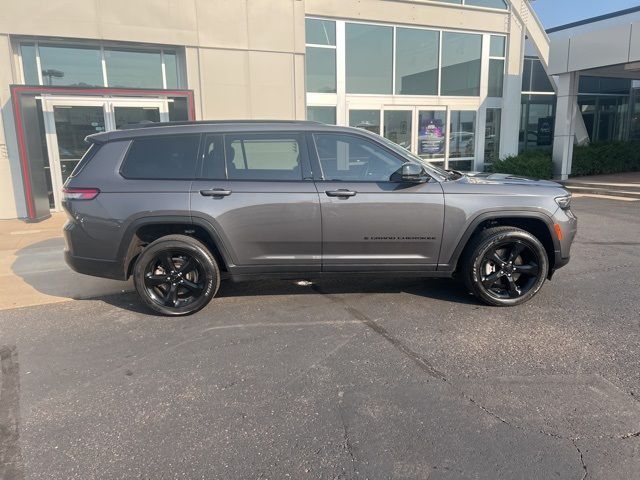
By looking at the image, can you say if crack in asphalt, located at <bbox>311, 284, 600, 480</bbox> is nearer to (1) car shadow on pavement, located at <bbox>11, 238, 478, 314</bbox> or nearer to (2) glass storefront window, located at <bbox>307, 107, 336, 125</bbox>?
(1) car shadow on pavement, located at <bbox>11, 238, 478, 314</bbox>

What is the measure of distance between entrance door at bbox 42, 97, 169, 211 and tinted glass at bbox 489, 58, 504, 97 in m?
10.4

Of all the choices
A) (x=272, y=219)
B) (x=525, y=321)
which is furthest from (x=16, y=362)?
(x=525, y=321)

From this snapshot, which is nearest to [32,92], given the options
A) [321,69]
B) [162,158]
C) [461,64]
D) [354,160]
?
[162,158]

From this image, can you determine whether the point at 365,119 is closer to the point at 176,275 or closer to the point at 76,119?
the point at 76,119

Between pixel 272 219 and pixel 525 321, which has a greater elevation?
pixel 272 219

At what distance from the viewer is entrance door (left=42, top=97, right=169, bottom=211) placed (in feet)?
33.3

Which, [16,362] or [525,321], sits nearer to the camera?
[16,362]

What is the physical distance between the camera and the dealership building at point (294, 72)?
9.88 m

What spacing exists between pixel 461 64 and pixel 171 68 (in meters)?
8.93

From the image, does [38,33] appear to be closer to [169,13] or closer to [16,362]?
[169,13]

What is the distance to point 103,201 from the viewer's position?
14.7ft

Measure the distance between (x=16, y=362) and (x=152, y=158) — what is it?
2.13 meters

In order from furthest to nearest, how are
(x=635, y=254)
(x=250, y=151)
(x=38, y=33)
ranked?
(x=38, y=33) < (x=635, y=254) < (x=250, y=151)

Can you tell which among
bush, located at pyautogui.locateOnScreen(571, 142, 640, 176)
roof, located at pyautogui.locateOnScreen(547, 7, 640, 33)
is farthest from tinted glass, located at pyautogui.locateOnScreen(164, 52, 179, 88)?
roof, located at pyautogui.locateOnScreen(547, 7, 640, 33)
